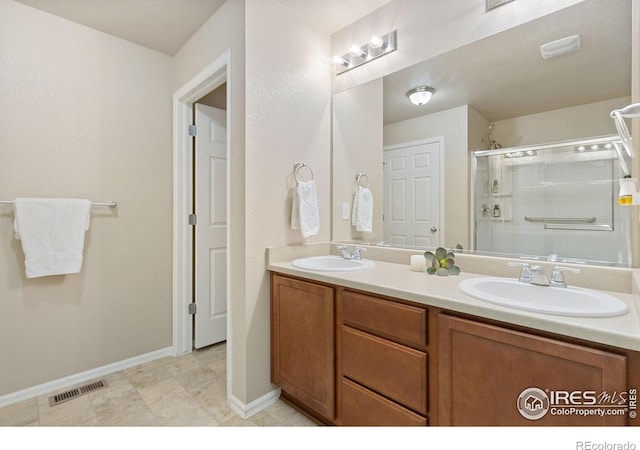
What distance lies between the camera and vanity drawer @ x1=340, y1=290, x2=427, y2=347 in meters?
1.10

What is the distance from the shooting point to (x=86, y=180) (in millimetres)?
2014

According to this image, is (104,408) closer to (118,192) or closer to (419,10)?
(118,192)

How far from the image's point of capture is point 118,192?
2154 mm

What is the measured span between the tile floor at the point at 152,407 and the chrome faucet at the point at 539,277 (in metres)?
1.29

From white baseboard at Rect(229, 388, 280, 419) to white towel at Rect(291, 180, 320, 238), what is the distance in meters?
0.97

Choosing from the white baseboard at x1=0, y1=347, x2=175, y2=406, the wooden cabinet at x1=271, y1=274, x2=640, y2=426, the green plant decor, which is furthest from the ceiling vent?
the white baseboard at x1=0, y1=347, x2=175, y2=406

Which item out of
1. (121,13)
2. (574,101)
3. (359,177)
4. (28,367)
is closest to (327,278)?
(359,177)

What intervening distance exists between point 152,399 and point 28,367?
795 millimetres

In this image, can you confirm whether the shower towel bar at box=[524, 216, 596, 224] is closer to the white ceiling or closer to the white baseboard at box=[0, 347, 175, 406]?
the white ceiling

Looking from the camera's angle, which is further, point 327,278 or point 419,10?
point 419,10

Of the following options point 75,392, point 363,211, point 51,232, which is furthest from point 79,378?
point 363,211

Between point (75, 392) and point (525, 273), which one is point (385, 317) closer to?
point (525, 273)

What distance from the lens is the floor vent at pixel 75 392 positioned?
1772 mm

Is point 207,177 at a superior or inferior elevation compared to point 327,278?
superior
